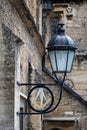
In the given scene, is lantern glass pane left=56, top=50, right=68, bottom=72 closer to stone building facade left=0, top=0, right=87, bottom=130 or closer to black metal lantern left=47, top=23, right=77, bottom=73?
black metal lantern left=47, top=23, right=77, bottom=73

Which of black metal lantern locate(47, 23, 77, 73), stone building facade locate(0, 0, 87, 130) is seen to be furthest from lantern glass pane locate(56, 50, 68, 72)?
stone building facade locate(0, 0, 87, 130)

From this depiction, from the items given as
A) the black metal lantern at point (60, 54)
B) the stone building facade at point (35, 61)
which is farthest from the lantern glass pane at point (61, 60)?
the stone building facade at point (35, 61)

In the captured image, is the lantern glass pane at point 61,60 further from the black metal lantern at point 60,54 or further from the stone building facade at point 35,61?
the stone building facade at point 35,61

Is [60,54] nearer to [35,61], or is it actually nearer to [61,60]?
[61,60]

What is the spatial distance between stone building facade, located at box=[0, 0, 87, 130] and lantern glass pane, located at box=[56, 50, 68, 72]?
1.41 m

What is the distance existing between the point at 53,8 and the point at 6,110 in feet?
40.6

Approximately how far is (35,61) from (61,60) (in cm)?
828

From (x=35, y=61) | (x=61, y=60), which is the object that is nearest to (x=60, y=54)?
(x=61, y=60)

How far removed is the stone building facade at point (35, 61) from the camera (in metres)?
10.5

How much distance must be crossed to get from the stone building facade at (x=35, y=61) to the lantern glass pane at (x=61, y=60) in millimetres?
1412

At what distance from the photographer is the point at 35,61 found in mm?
17516

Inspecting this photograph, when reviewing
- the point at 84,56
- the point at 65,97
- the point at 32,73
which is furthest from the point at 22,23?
the point at 84,56

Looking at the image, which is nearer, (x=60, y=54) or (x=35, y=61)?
(x=60, y=54)

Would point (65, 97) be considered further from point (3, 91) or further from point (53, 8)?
point (3, 91)
